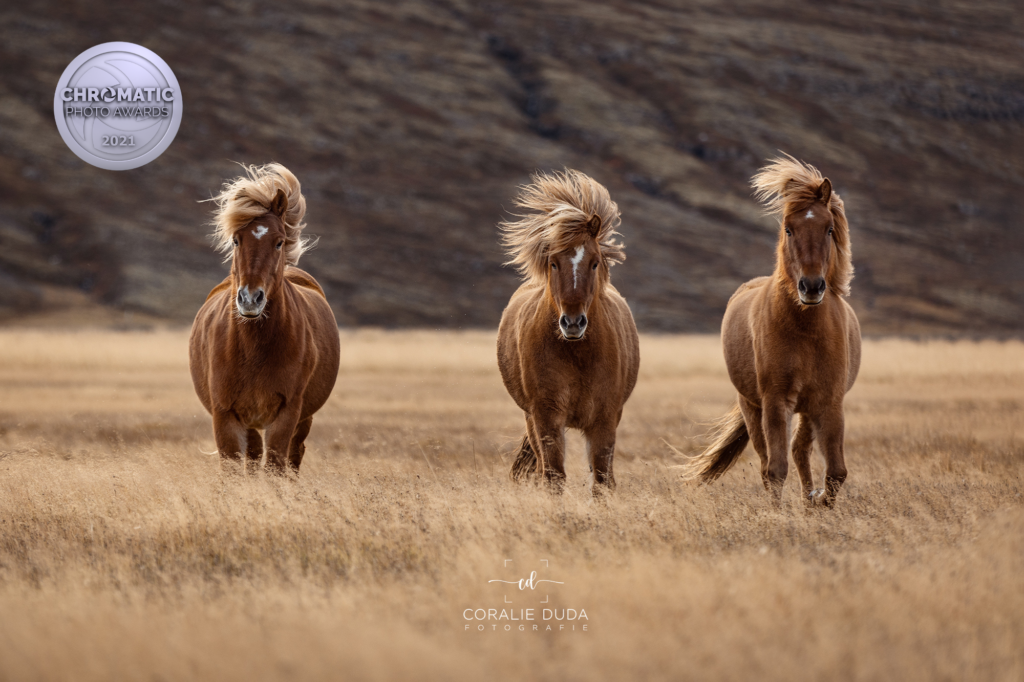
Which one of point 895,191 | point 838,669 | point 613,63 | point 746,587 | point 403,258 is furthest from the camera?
point 613,63

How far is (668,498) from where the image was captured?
773 centimetres

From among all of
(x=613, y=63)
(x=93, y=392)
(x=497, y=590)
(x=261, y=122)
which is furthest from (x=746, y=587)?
(x=613, y=63)

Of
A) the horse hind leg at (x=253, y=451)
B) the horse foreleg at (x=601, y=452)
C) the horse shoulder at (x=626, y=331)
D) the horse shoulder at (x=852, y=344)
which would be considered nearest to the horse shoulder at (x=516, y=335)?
the horse shoulder at (x=626, y=331)

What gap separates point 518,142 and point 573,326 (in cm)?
7914

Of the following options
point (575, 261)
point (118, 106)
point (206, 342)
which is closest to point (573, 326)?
point (575, 261)

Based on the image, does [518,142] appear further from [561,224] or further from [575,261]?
[575,261]

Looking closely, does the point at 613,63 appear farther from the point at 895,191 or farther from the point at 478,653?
the point at 478,653

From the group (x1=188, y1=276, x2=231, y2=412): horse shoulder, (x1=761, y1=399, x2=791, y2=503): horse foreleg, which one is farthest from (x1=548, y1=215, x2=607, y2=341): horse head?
(x1=188, y1=276, x2=231, y2=412): horse shoulder

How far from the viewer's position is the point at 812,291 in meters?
7.11

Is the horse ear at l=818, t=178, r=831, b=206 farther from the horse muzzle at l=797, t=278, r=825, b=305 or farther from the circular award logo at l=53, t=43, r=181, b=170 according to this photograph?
the circular award logo at l=53, t=43, r=181, b=170

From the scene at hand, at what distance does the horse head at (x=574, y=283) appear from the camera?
706 centimetres

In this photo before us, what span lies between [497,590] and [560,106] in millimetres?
88105

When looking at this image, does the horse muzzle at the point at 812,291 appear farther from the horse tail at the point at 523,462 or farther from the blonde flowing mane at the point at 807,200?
the horse tail at the point at 523,462

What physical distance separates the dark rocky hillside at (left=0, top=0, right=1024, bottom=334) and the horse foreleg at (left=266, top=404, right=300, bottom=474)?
50.0 m
